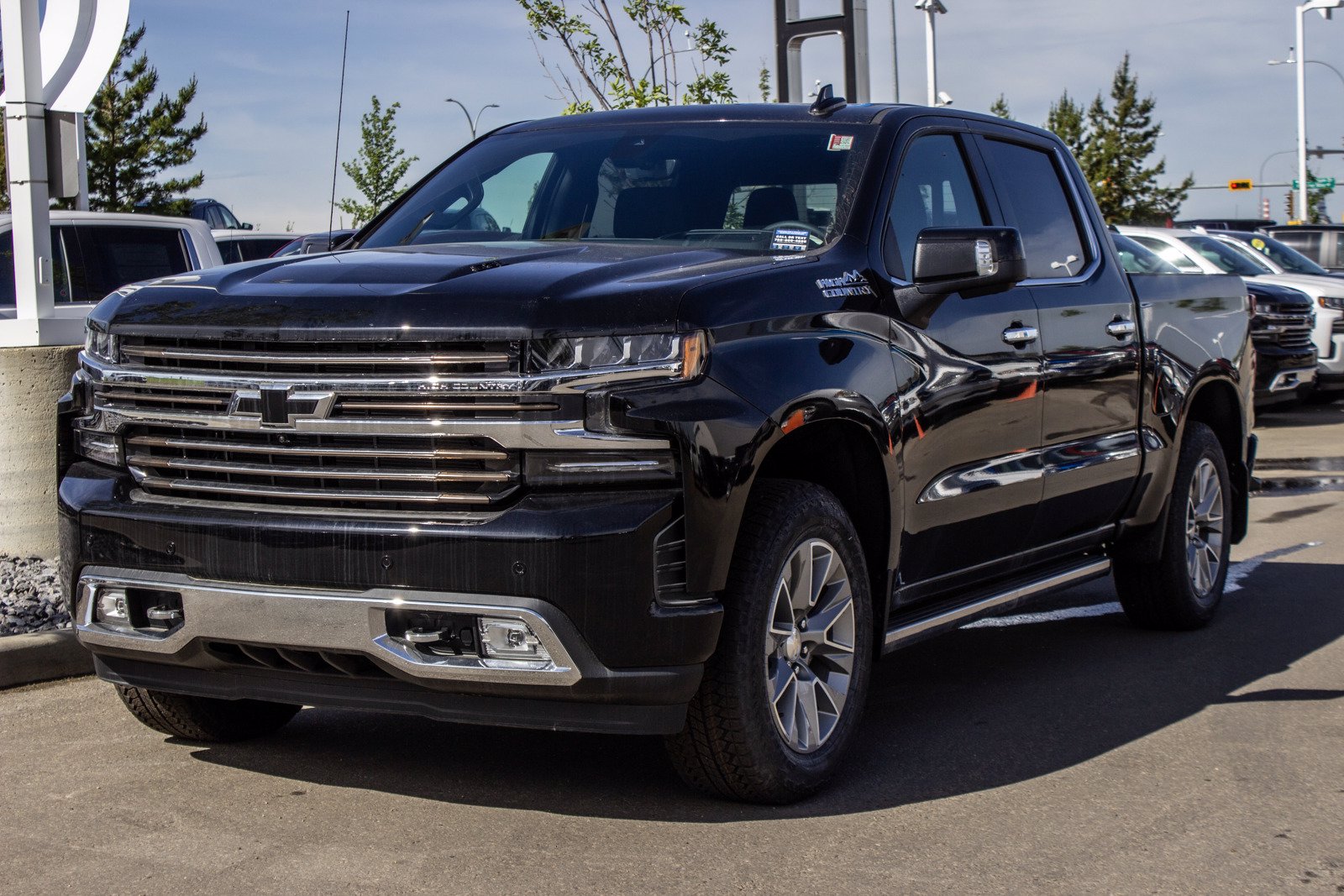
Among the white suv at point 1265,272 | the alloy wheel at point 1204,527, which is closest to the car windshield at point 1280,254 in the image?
the white suv at point 1265,272

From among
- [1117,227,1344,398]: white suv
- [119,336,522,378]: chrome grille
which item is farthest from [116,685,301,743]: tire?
[1117,227,1344,398]: white suv

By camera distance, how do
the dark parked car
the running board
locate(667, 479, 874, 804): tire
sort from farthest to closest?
the dark parked car → the running board → locate(667, 479, 874, 804): tire

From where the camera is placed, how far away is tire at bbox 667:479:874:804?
4086 millimetres

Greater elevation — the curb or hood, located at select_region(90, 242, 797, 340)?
hood, located at select_region(90, 242, 797, 340)

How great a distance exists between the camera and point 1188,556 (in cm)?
685

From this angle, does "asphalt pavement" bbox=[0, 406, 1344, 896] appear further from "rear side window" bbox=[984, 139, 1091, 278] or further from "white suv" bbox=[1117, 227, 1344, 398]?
"white suv" bbox=[1117, 227, 1344, 398]

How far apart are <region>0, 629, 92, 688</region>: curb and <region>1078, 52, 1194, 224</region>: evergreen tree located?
65263 mm

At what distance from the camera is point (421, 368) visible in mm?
3930

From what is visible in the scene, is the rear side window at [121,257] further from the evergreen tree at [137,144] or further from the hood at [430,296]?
the evergreen tree at [137,144]

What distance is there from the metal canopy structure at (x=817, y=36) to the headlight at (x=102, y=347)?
9.11 metres

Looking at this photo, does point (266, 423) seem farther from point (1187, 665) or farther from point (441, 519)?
point (1187, 665)

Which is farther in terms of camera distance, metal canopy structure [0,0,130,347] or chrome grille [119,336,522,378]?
metal canopy structure [0,0,130,347]

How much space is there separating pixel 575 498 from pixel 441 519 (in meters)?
0.32

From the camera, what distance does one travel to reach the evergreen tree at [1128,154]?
226 ft
